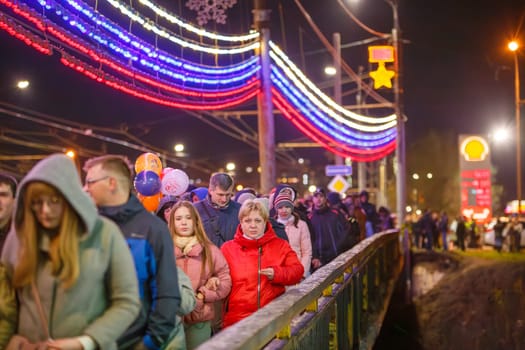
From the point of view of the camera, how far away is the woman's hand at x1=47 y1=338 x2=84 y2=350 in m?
3.82

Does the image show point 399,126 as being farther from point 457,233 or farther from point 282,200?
point 282,200

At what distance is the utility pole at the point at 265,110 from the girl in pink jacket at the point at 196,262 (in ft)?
37.3

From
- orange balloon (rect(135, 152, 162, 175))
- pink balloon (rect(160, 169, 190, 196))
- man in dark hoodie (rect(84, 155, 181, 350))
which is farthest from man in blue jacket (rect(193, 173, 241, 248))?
man in dark hoodie (rect(84, 155, 181, 350))

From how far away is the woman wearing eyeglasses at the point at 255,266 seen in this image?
700 centimetres

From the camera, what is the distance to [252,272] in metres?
7.04

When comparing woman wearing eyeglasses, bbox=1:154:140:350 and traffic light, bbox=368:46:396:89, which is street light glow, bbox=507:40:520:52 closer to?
traffic light, bbox=368:46:396:89

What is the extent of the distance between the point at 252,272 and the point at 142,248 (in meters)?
2.60

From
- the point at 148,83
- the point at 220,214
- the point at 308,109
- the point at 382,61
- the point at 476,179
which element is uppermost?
the point at 382,61

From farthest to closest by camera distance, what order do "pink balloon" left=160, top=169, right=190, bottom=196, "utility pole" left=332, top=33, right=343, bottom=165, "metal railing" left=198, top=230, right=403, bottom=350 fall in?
"utility pole" left=332, top=33, right=343, bottom=165
"pink balloon" left=160, top=169, right=190, bottom=196
"metal railing" left=198, top=230, right=403, bottom=350

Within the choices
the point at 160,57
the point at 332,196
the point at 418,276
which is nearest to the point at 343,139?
the point at 418,276

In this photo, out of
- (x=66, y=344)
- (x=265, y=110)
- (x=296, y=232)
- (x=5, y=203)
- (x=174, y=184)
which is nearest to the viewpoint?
(x=66, y=344)

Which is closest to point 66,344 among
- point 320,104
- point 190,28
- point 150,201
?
point 150,201

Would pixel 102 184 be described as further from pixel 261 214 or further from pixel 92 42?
pixel 92 42

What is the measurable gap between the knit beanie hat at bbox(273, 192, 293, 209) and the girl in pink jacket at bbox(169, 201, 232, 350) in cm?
439
